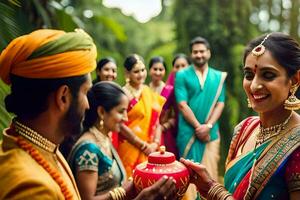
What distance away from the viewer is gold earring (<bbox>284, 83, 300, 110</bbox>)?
205cm

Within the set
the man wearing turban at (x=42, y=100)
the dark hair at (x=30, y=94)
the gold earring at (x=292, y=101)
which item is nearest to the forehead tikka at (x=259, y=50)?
the gold earring at (x=292, y=101)

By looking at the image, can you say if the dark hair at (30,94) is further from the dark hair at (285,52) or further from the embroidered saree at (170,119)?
the embroidered saree at (170,119)

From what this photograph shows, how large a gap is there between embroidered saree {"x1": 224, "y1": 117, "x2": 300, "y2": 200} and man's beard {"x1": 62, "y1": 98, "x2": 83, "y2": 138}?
89 centimetres

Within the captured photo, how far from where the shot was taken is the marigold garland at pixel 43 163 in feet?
5.22

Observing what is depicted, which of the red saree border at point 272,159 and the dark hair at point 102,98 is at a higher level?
the dark hair at point 102,98

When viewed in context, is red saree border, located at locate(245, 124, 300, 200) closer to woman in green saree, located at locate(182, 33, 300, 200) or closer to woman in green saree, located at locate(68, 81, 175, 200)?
woman in green saree, located at locate(182, 33, 300, 200)

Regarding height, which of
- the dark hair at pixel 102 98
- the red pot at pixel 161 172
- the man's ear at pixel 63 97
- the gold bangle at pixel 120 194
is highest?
the man's ear at pixel 63 97

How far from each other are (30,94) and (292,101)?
1256 millimetres

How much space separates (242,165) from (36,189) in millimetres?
1171

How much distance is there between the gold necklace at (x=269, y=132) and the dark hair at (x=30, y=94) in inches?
42.3

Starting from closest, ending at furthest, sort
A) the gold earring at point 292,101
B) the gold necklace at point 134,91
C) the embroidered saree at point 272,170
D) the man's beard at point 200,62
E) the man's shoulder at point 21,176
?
the man's shoulder at point 21,176
the embroidered saree at point 272,170
the gold earring at point 292,101
the gold necklace at point 134,91
the man's beard at point 200,62

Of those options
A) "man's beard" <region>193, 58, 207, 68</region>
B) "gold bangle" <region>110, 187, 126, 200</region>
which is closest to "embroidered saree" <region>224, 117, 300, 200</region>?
"gold bangle" <region>110, 187, 126, 200</region>

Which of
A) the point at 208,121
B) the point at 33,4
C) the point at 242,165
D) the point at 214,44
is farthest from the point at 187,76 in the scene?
the point at 214,44

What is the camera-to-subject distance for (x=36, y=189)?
1.44 m
